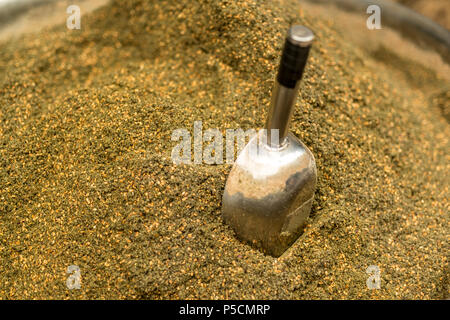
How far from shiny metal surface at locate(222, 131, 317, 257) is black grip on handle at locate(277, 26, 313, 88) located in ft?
0.54

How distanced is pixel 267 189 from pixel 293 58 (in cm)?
28

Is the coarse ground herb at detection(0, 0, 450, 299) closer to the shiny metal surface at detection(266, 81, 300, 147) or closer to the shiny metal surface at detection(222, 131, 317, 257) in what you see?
the shiny metal surface at detection(222, 131, 317, 257)

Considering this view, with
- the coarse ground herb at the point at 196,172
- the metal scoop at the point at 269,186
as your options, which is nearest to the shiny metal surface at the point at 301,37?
the metal scoop at the point at 269,186

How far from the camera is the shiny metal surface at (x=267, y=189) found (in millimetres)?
812

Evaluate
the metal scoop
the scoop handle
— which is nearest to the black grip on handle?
the scoop handle

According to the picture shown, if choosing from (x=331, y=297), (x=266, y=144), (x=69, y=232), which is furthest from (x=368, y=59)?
(x=69, y=232)

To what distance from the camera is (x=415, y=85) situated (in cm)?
135

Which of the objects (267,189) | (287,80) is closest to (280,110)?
(287,80)

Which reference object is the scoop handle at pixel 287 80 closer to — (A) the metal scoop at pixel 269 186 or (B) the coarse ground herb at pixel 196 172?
(A) the metal scoop at pixel 269 186

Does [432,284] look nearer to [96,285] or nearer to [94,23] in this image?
[96,285]

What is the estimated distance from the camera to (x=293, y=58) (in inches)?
25.5

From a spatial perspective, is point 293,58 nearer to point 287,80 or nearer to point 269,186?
point 287,80

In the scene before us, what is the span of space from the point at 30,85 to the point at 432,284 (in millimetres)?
1180

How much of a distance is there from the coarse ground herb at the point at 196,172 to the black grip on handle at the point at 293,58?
0.90 ft
